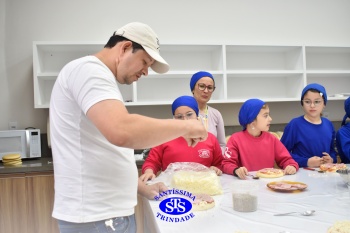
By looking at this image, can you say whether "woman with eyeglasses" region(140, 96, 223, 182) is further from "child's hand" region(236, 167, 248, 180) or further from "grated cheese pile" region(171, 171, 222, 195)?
"grated cheese pile" region(171, 171, 222, 195)

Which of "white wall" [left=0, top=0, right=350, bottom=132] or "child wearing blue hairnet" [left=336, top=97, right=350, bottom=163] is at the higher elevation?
"white wall" [left=0, top=0, right=350, bottom=132]

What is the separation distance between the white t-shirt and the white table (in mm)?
253

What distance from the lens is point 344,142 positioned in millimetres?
2387

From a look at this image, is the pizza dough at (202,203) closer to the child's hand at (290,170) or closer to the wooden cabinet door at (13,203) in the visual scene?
the child's hand at (290,170)

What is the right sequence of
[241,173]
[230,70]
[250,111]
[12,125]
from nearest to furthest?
[241,173], [250,111], [12,125], [230,70]

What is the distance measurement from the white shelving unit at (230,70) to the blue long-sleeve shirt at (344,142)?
44.8 inches

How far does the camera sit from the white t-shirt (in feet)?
3.16

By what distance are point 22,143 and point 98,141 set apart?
2442 mm

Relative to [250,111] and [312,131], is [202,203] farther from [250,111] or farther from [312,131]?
[312,131]

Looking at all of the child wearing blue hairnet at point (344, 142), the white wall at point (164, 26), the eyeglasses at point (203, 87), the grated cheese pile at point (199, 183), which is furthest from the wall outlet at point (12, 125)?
the child wearing blue hairnet at point (344, 142)

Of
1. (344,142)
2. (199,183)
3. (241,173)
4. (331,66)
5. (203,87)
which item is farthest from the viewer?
(331,66)

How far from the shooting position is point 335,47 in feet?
12.2

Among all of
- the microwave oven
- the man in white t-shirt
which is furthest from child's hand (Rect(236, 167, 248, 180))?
the microwave oven

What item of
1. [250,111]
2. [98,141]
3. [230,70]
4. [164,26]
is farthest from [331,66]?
[98,141]
